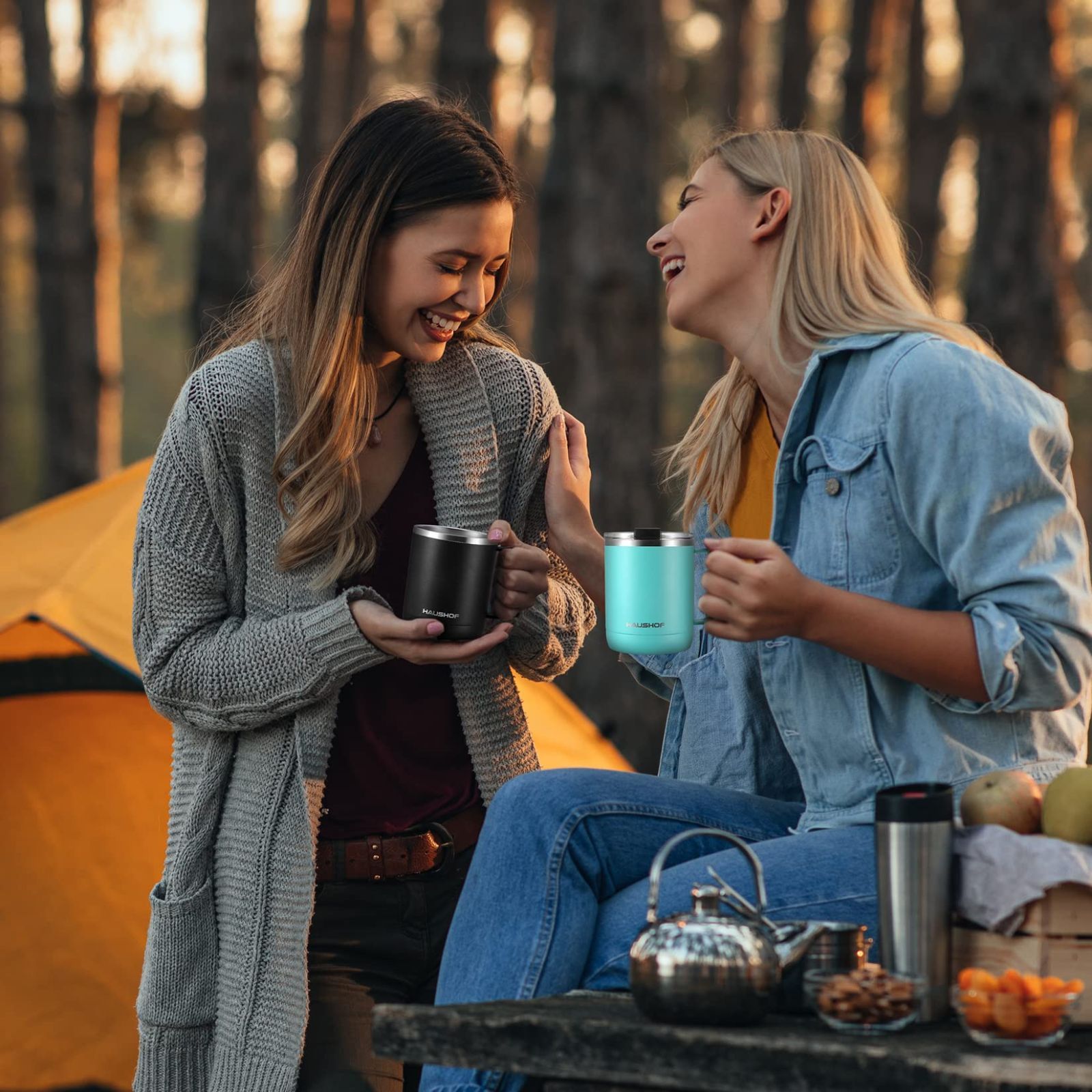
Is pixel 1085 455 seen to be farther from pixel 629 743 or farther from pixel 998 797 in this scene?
pixel 998 797

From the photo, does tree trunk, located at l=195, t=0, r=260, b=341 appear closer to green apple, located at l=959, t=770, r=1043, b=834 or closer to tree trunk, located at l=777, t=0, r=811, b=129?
tree trunk, located at l=777, t=0, r=811, b=129

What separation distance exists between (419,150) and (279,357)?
1.40 feet

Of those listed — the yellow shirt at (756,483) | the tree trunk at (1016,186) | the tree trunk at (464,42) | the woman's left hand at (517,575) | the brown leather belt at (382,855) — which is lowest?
the brown leather belt at (382,855)

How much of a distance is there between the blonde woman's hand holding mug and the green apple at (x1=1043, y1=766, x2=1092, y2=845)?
1.01 meters

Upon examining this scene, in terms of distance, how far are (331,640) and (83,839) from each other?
2949 mm

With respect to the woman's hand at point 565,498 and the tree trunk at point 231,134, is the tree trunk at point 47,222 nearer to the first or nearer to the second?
the tree trunk at point 231,134

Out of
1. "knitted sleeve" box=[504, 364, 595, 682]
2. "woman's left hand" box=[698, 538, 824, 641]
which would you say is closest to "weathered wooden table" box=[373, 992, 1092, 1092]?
"woman's left hand" box=[698, 538, 824, 641]

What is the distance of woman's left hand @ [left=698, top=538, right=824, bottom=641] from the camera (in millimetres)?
2219

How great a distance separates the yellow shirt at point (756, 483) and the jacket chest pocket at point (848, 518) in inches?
12.9

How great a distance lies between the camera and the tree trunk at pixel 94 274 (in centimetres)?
1307

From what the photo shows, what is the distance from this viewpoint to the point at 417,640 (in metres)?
2.63

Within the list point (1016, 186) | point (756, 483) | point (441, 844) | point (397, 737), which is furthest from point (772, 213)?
point (1016, 186)

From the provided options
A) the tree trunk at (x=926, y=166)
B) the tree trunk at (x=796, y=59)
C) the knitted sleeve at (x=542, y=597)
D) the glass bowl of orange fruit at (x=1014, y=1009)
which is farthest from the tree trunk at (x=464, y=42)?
the glass bowl of orange fruit at (x=1014, y=1009)

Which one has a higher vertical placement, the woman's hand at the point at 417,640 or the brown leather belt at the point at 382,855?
the woman's hand at the point at 417,640
